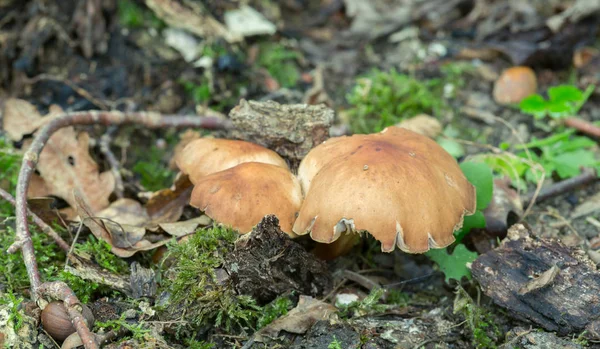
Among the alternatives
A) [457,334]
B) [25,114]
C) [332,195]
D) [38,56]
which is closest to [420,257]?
[457,334]

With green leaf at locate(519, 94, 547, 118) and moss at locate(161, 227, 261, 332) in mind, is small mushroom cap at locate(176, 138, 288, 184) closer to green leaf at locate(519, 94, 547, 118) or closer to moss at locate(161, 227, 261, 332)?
moss at locate(161, 227, 261, 332)

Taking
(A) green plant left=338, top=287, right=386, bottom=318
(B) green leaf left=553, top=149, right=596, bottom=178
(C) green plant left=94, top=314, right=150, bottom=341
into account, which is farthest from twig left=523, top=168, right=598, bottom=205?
(C) green plant left=94, top=314, right=150, bottom=341

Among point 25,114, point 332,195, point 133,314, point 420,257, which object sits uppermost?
point 332,195

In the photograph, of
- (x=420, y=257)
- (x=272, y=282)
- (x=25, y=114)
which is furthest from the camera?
(x=25, y=114)

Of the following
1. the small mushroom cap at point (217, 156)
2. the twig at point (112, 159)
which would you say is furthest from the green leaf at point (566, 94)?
the twig at point (112, 159)

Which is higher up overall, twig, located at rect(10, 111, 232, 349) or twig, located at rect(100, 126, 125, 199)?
twig, located at rect(10, 111, 232, 349)

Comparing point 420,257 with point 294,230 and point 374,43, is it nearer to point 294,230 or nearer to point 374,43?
point 294,230
